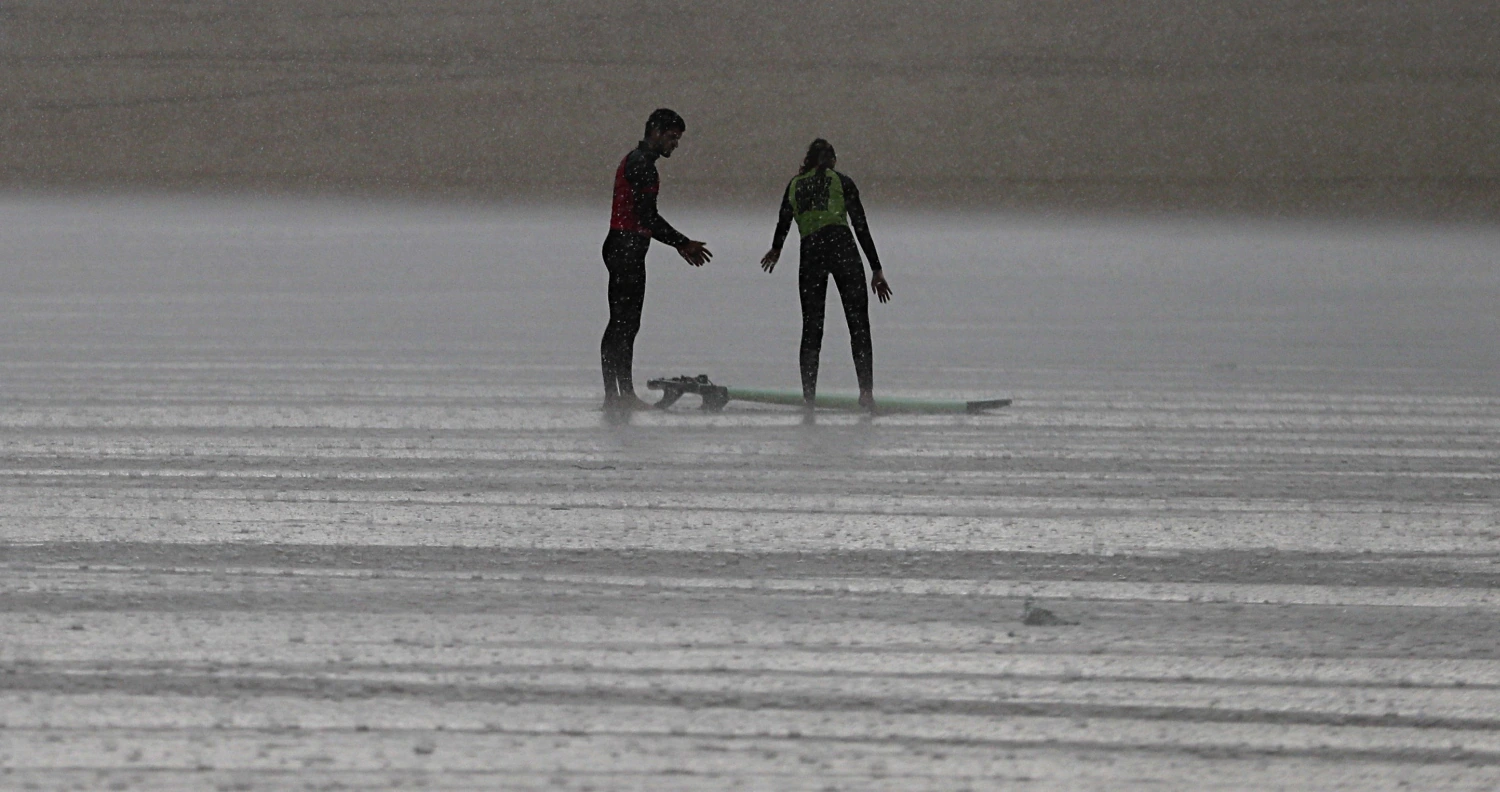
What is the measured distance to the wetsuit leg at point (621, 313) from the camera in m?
10.9

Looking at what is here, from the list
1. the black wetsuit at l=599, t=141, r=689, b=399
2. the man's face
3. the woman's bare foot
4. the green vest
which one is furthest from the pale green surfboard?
the man's face

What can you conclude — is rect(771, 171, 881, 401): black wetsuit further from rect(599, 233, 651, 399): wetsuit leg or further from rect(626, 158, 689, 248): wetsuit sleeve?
rect(599, 233, 651, 399): wetsuit leg

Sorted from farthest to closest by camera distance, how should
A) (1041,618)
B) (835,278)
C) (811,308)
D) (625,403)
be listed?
(811,308) < (835,278) < (625,403) < (1041,618)

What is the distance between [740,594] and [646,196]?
5.24m

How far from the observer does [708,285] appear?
23.5 meters

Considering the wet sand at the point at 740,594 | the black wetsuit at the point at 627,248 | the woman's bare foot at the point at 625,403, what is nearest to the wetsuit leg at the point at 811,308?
the wet sand at the point at 740,594

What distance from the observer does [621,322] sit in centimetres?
1095

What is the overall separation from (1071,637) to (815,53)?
5236 centimetres

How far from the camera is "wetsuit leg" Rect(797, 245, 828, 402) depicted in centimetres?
1101

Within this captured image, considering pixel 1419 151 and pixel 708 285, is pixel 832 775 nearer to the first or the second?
pixel 708 285

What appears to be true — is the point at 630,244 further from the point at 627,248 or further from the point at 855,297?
the point at 855,297

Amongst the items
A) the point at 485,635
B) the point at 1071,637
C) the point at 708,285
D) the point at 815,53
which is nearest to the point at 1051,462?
the point at 1071,637

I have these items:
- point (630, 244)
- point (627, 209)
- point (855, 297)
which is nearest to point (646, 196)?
point (627, 209)

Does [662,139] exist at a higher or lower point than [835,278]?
higher
